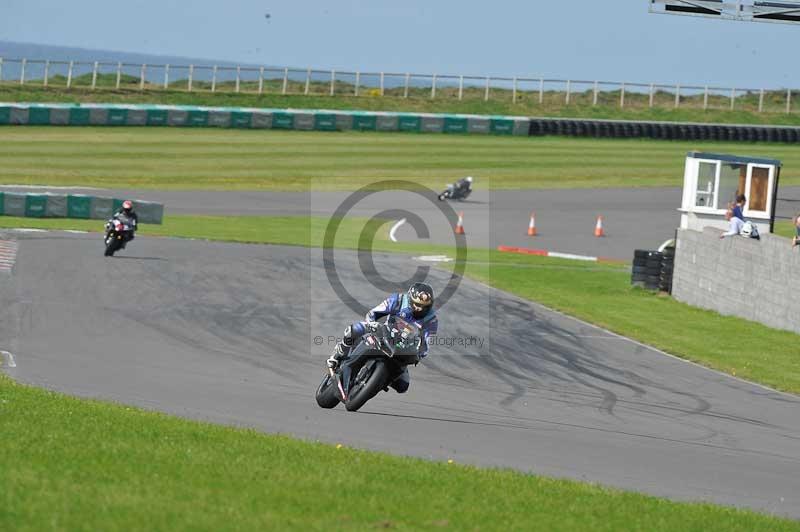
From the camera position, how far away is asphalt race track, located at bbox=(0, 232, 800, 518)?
13.1 meters

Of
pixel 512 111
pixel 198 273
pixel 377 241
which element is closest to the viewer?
pixel 198 273

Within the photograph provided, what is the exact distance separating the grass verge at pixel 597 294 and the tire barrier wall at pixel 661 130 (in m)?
23.0

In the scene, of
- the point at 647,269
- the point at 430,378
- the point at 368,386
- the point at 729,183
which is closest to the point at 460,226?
the point at 647,269

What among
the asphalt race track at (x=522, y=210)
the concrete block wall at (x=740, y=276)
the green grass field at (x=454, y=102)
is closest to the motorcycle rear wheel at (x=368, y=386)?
the concrete block wall at (x=740, y=276)

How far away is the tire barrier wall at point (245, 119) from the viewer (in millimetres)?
56759

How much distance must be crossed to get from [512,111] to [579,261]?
39.5 m

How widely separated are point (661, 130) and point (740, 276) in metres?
41.2

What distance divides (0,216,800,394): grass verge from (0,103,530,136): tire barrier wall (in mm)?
18510

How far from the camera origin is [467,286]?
27094 millimetres

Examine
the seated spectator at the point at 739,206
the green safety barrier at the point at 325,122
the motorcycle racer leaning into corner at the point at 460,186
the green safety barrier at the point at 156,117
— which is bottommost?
the seated spectator at the point at 739,206

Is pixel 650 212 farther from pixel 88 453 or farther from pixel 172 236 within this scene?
pixel 88 453

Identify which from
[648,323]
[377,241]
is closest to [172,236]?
[377,241]

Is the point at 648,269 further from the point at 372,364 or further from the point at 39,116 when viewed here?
the point at 39,116

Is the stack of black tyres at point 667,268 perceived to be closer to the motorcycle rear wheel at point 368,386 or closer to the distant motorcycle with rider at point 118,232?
the distant motorcycle with rider at point 118,232
